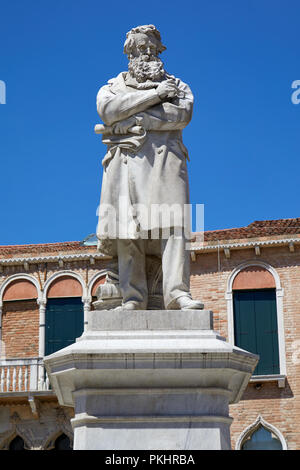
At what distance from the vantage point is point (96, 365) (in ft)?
20.8

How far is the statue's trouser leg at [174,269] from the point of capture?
6.97m

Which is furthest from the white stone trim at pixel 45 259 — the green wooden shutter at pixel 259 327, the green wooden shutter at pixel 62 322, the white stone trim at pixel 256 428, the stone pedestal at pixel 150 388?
the stone pedestal at pixel 150 388

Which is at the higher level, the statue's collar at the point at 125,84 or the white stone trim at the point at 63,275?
the white stone trim at the point at 63,275

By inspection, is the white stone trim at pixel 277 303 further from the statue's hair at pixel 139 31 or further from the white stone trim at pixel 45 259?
the statue's hair at pixel 139 31

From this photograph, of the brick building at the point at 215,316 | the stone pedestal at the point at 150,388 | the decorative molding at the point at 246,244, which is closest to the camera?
the stone pedestal at the point at 150,388

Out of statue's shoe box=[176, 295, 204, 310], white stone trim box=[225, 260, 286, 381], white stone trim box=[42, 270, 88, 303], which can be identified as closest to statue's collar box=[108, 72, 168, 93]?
statue's shoe box=[176, 295, 204, 310]

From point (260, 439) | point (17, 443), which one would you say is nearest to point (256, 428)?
point (260, 439)

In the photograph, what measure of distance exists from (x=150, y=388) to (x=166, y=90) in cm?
253

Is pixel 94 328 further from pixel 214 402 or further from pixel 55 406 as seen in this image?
pixel 55 406

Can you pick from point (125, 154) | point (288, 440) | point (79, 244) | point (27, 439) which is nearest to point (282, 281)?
point (288, 440)

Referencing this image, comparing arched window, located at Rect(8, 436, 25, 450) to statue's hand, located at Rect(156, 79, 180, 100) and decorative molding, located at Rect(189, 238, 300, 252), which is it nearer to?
decorative molding, located at Rect(189, 238, 300, 252)

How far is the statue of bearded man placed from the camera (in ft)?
23.2

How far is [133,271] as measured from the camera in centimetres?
712

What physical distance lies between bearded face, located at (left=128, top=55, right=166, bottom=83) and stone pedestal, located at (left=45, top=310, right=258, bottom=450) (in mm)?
2317
